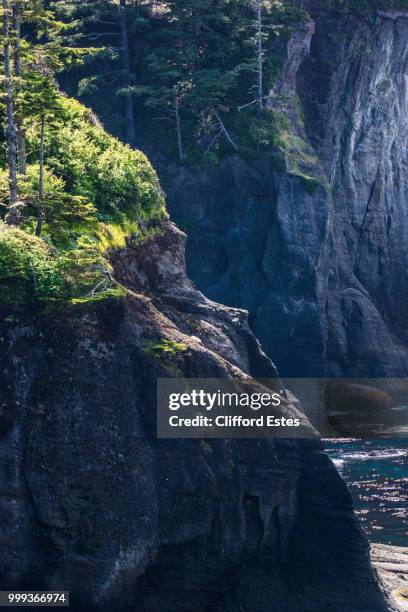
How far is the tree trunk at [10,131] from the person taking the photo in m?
26.4

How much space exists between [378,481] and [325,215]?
22.0 meters

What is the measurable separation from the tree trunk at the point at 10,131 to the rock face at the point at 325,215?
3383 cm

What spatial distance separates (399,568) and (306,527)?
5549mm

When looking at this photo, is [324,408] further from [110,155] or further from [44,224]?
[44,224]

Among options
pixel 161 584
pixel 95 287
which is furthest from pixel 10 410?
pixel 161 584

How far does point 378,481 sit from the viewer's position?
4384 cm

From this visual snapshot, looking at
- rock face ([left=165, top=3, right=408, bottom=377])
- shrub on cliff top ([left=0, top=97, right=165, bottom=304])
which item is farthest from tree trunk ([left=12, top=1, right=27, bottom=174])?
rock face ([left=165, top=3, right=408, bottom=377])

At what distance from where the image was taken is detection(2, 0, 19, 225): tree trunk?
26.4 m

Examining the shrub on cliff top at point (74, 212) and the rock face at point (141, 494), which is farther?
the shrub on cliff top at point (74, 212)

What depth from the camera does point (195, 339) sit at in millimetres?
28078

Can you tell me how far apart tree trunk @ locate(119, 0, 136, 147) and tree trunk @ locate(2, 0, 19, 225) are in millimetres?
35201

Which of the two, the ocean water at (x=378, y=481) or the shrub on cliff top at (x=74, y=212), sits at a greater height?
the shrub on cliff top at (x=74, y=212)

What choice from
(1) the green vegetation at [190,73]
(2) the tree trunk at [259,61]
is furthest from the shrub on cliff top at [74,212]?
(2) the tree trunk at [259,61]

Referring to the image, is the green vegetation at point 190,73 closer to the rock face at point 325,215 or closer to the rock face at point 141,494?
the rock face at point 325,215
